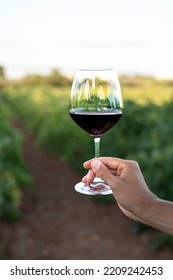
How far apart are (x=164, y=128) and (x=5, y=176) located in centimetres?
158

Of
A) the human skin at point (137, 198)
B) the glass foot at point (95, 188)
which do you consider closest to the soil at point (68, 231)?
the glass foot at point (95, 188)

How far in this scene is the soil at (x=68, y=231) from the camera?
5383 millimetres

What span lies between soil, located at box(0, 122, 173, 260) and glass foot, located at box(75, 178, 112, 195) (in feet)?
11.0

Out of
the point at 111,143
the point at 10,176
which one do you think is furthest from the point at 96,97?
the point at 111,143

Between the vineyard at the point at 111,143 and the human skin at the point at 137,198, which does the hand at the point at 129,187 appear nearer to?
the human skin at the point at 137,198

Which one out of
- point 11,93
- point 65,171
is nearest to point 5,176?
point 65,171

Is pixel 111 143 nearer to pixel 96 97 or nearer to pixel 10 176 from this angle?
pixel 10 176

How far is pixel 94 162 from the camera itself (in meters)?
1.69

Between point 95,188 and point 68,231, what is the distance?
4.28 meters

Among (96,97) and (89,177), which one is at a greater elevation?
(96,97)

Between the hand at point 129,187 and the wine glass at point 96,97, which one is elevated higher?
the wine glass at point 96,97

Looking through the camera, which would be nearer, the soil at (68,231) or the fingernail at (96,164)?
the fingernail at (96,164)

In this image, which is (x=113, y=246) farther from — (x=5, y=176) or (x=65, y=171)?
(x=65, y=171)

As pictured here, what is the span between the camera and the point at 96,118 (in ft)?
5.93
